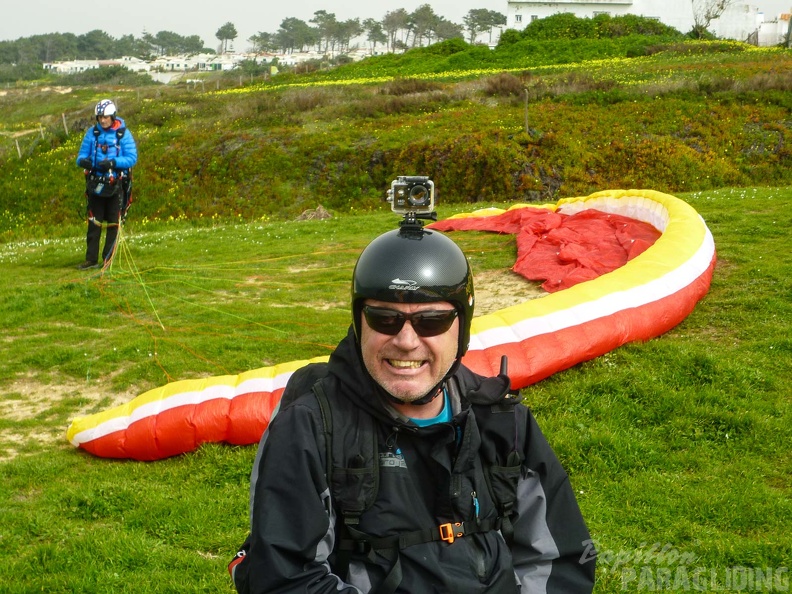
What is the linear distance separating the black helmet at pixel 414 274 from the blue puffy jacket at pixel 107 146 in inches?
411

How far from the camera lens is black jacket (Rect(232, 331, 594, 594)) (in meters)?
2.40

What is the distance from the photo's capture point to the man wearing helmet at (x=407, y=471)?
7.95ft

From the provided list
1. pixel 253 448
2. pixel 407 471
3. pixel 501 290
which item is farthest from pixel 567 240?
pixel 407 471

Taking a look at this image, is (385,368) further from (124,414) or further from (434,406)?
(124,414)

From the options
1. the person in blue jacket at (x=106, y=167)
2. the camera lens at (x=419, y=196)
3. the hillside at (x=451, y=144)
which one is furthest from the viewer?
the hillside at (x=451, y=144)

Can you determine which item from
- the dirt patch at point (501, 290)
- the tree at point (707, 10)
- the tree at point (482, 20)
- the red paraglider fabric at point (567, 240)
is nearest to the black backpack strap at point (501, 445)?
the dirt patch at point (501, 290)

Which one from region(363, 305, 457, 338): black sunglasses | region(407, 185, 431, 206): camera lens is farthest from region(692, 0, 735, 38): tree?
region(363, 305, 457, 338): black sunglasses

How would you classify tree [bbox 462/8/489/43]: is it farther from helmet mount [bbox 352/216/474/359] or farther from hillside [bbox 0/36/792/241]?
helmet mount [bbox 352/216/474/359]

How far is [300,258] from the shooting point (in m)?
12.9

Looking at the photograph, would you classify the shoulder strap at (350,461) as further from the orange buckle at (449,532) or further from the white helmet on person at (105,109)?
the white helmet on person at (105,109)

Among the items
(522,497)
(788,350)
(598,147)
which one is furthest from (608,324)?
(598,147)

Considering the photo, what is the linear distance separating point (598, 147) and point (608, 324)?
20.4 m

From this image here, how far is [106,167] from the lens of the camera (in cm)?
1223

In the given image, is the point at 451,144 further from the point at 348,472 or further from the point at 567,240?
the point at 348,472
